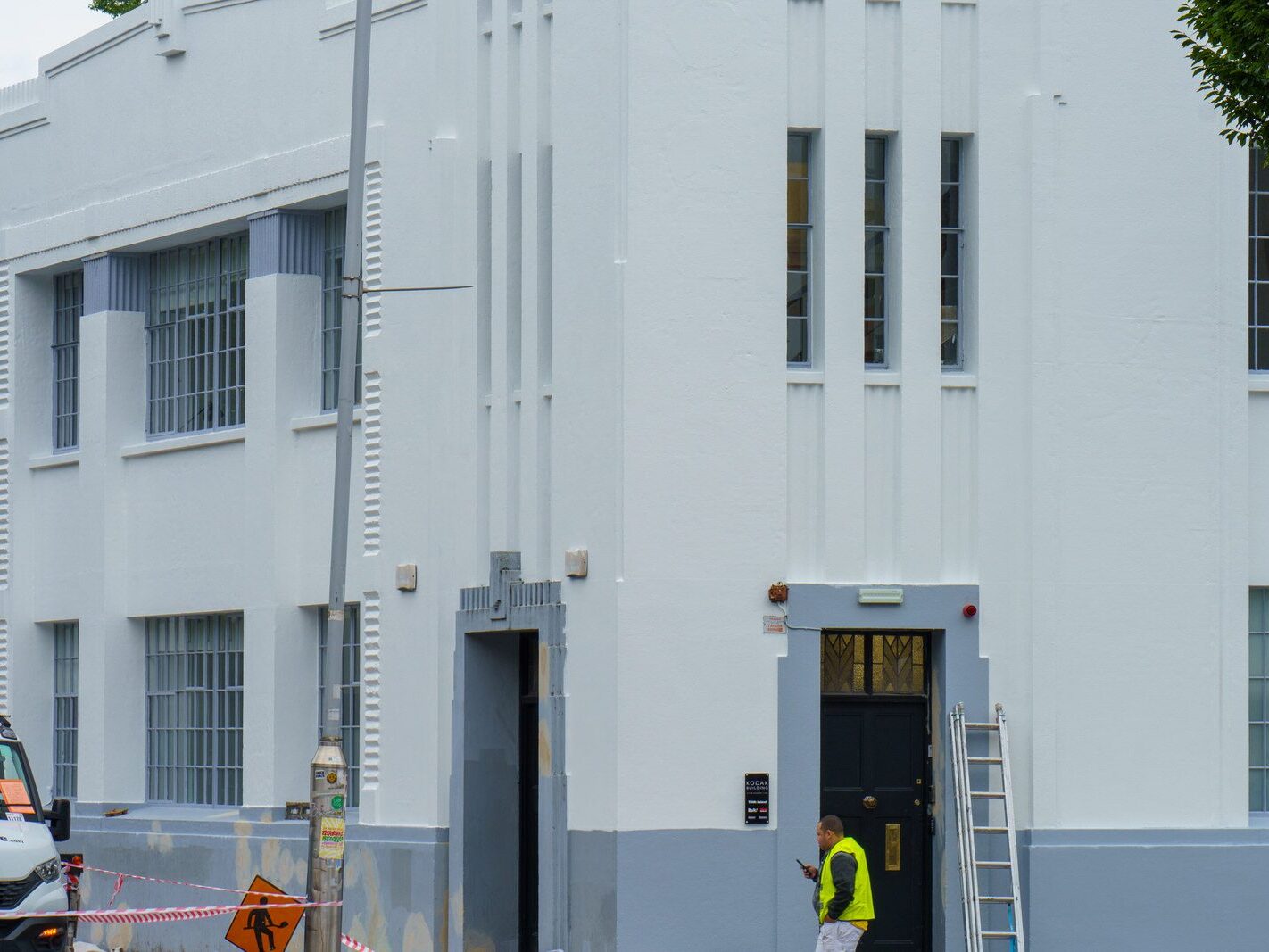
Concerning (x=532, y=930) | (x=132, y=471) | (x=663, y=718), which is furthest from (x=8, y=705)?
(x=663, y=718)

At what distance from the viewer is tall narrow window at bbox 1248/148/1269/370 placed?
795 inches

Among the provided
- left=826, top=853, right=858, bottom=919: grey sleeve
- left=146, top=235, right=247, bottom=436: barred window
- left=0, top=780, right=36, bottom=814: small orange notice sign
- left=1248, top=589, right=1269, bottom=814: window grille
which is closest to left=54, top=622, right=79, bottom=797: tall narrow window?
left=146, top=235, right=247, bottom=436: barred window

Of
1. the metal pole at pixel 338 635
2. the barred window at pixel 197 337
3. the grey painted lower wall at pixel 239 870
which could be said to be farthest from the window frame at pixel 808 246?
the barred window at pixel 197 337

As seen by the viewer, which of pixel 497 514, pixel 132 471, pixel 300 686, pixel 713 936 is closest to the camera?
pixel 713 936

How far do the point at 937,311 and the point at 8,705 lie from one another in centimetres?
1249

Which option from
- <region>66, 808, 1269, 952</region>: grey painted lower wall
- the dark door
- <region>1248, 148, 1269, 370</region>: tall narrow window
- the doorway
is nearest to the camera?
<region>66, 808, 1269, 952</region>: grey painted lower wall

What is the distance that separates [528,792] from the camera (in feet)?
69.6

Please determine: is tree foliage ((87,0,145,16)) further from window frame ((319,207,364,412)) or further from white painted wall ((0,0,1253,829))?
white painted wall ((0,0,1253,829))

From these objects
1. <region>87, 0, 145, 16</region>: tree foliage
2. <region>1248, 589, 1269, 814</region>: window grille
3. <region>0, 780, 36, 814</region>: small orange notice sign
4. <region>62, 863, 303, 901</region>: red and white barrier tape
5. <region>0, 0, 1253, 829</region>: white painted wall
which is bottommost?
<region>62, 863, 303, 901</region>: red and white barrier tape

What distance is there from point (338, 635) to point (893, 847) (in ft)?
16.1

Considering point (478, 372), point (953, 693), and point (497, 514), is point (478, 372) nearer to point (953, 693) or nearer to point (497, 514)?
Answer: point (497, 514)

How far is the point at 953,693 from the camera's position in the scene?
1930 centimetres

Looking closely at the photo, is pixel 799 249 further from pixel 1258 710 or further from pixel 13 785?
pixel 13 785

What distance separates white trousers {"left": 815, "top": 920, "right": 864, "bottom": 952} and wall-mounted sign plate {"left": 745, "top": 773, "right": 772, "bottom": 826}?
63.5 inches
